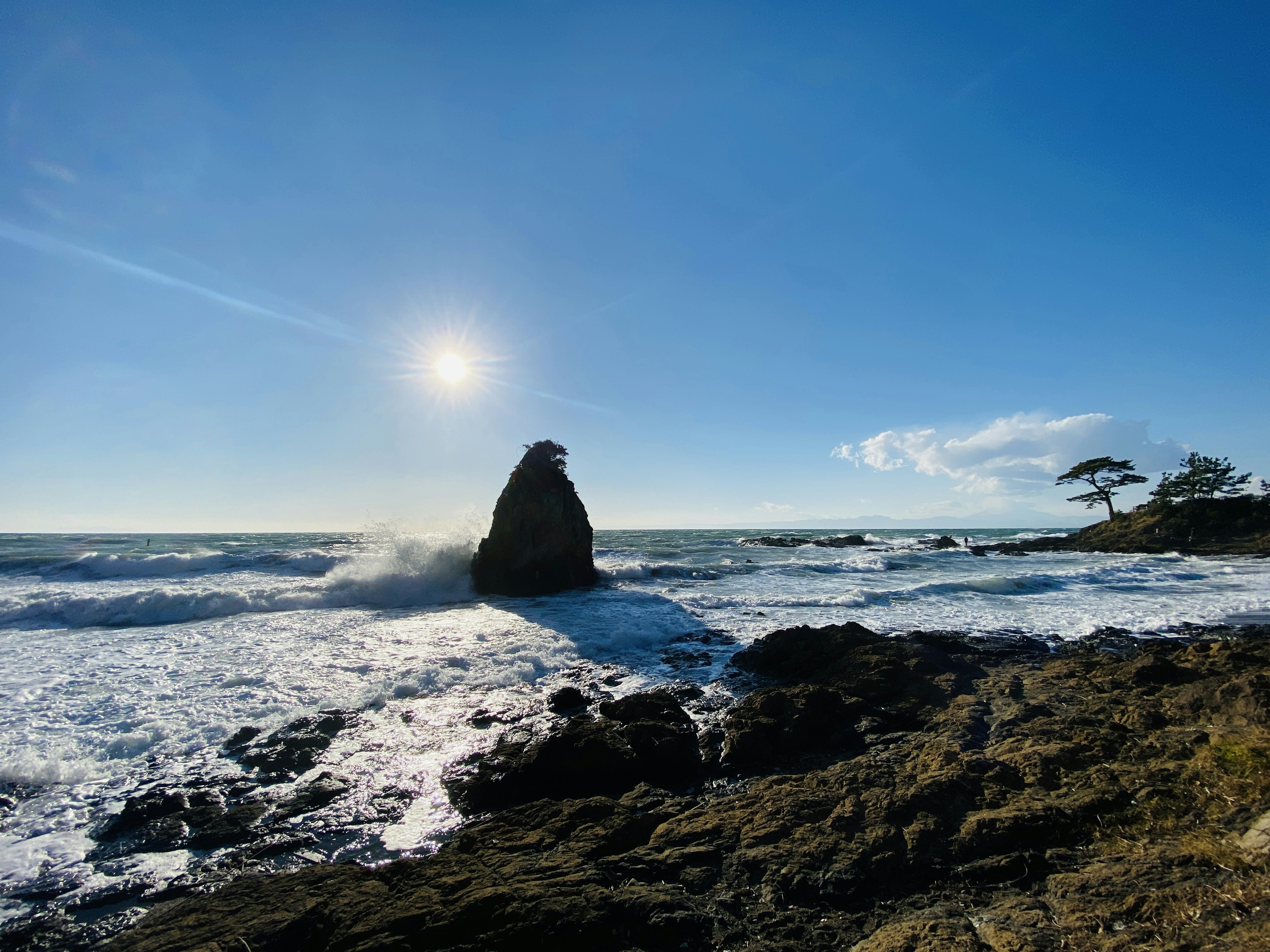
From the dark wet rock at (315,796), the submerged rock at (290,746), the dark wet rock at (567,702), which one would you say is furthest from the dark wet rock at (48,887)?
the dark wet rock at (567,702)

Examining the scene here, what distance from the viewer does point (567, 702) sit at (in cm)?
923

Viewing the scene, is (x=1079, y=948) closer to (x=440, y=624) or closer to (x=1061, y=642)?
(x=1061, y=642)

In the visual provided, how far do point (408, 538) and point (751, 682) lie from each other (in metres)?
18.6

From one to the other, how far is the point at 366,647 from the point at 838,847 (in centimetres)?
1173

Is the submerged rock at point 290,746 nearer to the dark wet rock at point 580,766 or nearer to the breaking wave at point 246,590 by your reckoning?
the dark wet rock at point 580,766

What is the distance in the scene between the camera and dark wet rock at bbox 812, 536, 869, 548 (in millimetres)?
49750

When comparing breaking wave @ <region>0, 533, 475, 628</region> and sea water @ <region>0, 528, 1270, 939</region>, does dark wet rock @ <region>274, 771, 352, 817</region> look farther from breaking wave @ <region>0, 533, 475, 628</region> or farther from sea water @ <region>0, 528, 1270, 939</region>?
breaking wave @ <region>0, 533, 475, 628</region>

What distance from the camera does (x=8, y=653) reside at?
12.1 metres

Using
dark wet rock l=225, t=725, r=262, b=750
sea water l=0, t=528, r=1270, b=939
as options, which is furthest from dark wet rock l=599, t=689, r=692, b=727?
dark wet rock l=225, t=725, r=262, b=750

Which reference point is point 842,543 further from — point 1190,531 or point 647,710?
point 647,710

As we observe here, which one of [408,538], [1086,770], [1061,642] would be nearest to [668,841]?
[1086,770]

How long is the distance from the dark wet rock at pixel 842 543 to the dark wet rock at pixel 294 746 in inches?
1808

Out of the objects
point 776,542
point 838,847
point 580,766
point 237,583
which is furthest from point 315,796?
point 776,542

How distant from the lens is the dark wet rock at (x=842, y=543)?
4975cm
